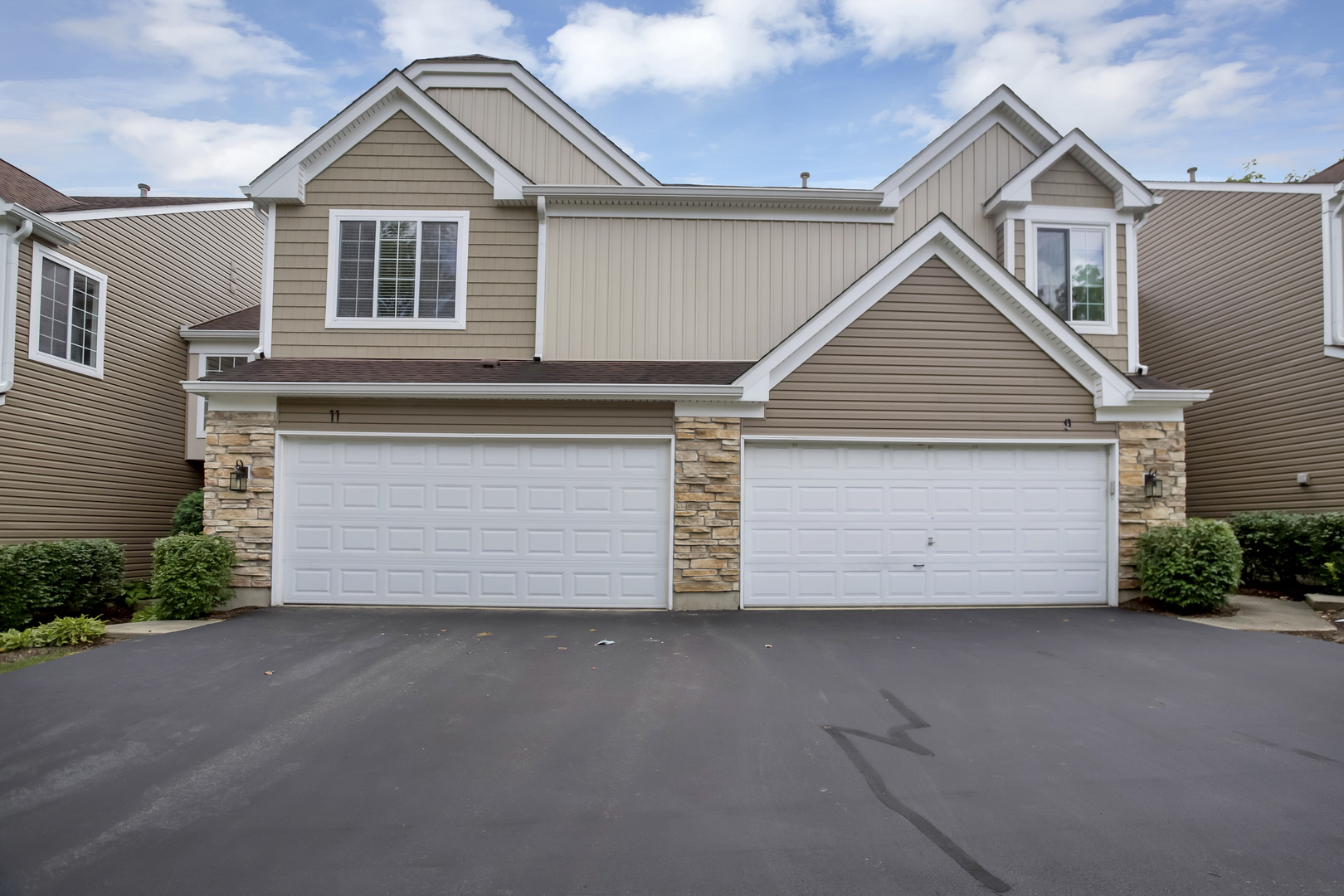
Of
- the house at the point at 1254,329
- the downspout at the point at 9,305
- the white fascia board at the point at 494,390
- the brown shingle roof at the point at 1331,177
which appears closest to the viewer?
the white fascia board at the point at 494,390

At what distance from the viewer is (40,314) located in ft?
33.0

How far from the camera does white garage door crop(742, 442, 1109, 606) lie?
28.8 feet

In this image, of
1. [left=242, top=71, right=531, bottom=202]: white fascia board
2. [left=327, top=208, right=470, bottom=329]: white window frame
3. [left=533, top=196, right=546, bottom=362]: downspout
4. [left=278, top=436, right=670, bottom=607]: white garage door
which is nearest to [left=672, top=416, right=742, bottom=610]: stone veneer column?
[left=278, top=436, right=670, bottom=607]: white garage door

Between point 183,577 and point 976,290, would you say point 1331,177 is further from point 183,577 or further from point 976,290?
point 183,577

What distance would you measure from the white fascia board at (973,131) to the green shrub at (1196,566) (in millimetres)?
6007

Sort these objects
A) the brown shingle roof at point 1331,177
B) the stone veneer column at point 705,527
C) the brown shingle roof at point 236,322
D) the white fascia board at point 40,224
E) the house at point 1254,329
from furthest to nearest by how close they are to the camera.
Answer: the brown shingle roof at point 236,322
the brown shingle roof at point 1331,177
the house at point 1254,329
the white fascia board at point 40,224
the stone veneer column at point 705,527

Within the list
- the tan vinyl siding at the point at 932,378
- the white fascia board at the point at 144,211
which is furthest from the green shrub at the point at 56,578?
the tan vinyl siding at the point at 932,378

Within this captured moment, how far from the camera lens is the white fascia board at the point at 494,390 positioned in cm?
846

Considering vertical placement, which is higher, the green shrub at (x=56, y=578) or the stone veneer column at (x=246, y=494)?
the stone veneer column at (x=246, y=494)

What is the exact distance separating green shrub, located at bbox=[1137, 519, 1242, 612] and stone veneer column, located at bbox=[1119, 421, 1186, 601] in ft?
1.34

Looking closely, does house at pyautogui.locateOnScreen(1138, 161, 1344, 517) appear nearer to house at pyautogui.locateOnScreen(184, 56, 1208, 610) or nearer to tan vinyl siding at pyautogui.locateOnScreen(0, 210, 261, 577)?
house at pyautogui.locateOnScreen(184, 56, 1208, 610)

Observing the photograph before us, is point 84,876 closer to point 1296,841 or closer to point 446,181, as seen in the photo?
point 1296,841

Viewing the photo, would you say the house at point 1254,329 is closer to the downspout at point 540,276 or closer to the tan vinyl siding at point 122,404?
the downspout at point 540,276

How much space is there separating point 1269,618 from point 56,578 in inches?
584
